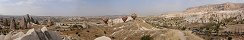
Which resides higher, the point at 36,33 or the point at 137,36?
the point at 36,33

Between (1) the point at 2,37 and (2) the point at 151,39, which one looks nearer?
(1) the point at 2,37

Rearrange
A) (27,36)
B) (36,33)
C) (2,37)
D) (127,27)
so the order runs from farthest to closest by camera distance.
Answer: (127,27), (2,37), (36,33), (27,36)

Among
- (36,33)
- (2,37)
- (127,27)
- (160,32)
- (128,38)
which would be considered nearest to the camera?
(36,33)

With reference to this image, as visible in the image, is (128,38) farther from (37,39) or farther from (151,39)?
(37,39)

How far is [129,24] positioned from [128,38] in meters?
17.3

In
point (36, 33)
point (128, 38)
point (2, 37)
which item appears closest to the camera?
point (36, 33)

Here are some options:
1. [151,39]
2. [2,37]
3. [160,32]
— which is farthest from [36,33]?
[160,32]

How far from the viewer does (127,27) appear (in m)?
87.4

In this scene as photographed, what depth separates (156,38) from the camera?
65.8 metres

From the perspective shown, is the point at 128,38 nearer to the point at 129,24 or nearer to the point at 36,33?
the point at 129,24

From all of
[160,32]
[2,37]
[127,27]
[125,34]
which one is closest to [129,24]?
[127,27]

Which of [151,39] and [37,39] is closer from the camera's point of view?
[37,39]

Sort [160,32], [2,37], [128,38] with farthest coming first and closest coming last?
1. [128,38]
2. [160,32]
3. [2,37]

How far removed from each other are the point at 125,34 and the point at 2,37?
4817 cm
